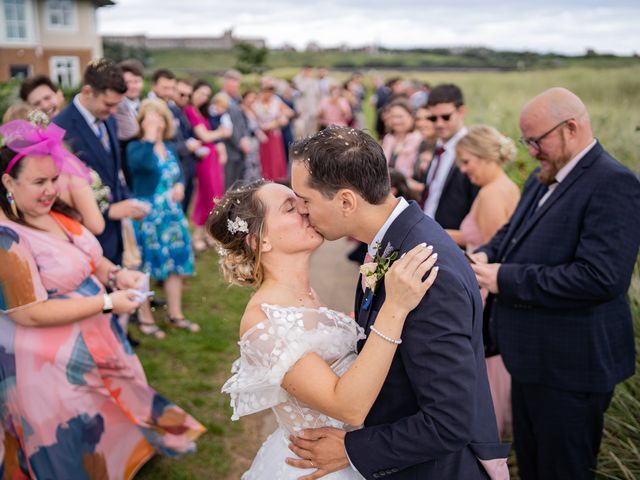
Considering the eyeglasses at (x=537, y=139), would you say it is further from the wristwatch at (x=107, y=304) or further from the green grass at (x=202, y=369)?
the green grass at (x=202, y=369)

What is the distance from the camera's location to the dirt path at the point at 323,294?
15.1 ft

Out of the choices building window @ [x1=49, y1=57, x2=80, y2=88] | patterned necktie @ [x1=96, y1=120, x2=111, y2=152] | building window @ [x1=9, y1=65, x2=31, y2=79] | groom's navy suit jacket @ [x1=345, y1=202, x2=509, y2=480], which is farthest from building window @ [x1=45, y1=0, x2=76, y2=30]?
groom's navy suit jacket @ [x1=345, y1=202, x2=509, y2=480]

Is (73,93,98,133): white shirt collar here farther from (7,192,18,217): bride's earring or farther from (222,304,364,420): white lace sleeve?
(222,304,364,420): white lace sleeve

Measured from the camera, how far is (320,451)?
7.45 feet

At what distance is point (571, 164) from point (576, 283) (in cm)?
64

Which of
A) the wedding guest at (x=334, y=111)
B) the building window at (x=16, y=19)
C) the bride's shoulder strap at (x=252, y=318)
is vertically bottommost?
the wedding guest at (x=334, y=111)

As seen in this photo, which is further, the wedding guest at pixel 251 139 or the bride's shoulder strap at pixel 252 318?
the wedding guest at pixel 251 139

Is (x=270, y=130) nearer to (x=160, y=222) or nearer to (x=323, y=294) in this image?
(x=323, y=294)

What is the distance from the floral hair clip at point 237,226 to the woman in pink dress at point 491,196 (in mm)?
2473

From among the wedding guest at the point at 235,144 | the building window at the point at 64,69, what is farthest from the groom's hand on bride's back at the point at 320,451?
the building window at the point at 64,69

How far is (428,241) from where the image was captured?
81.0 inches

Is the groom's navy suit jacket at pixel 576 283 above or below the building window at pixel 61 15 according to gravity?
below

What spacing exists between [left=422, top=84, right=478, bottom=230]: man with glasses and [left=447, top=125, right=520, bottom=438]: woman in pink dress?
431 mm

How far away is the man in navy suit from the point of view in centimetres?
509
